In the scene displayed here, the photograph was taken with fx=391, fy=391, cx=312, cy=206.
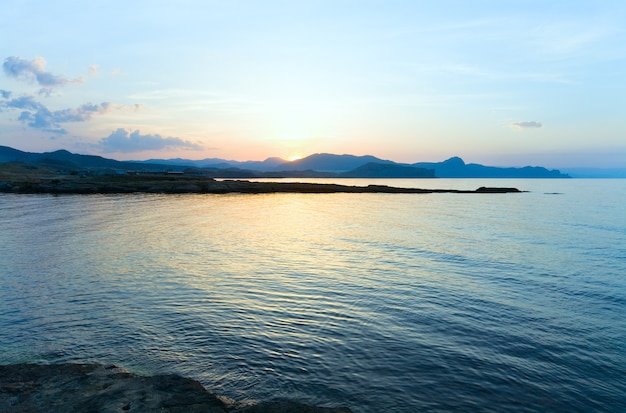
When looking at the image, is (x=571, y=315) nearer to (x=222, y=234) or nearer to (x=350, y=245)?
(x=350, y=245)

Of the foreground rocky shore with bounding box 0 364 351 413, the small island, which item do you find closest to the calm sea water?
the foreground rocky shore with bounding box 0 364 351 413

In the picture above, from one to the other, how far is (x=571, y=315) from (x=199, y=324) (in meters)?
22.4

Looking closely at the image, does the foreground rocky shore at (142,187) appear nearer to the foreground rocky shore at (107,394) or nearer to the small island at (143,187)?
the small island at (143,187)

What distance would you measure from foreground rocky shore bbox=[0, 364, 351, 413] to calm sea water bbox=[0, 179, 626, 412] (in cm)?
119

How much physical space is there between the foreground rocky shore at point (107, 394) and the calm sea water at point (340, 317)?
3.90 feet

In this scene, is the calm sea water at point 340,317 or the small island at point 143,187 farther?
the small island at point 143,187

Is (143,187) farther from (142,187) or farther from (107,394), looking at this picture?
(107,394)

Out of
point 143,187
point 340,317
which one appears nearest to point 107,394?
point 340,317

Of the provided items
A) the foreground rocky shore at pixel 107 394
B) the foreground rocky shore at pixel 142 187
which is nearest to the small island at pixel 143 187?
the foreground rocky shore at pixel 142 187

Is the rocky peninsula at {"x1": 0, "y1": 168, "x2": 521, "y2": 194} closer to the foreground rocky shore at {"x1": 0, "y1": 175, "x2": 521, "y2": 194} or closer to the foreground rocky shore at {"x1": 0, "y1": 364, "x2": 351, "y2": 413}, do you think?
the foreground rocky shore at {"x1": 0, "y1": 175, "x2": 521, "y2": 194}

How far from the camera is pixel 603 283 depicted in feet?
105

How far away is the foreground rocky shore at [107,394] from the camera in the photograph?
1277cm

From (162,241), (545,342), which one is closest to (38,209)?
(162,241)

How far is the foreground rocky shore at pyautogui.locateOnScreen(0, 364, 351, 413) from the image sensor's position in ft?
41.9
